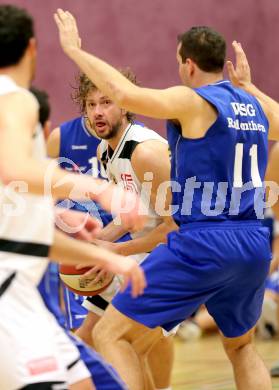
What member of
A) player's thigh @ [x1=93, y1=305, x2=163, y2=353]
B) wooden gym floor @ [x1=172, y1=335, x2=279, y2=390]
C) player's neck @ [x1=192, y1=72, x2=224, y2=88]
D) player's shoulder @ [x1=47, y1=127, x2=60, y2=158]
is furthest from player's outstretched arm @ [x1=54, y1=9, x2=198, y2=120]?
wooden gym floor @ [x1=172, y1=335, x2=279, y2=390]

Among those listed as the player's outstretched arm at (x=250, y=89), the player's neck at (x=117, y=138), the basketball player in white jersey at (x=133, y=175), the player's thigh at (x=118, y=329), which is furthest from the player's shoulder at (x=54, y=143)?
the player's thigh at (x=118, y=329)

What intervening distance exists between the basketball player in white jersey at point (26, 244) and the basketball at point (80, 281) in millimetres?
2229

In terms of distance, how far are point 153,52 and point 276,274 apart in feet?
10.1

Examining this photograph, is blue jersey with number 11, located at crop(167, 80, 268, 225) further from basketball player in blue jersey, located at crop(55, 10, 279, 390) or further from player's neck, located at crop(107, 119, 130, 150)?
player's neck, located at crop(107, 119, 130, 150)

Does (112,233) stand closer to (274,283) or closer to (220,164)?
(220,164)

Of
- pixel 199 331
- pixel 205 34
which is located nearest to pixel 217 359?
pixel 199 331

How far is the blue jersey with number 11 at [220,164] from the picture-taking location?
15.8 ft

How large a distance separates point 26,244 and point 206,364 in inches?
214

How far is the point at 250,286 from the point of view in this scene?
5.00 meters

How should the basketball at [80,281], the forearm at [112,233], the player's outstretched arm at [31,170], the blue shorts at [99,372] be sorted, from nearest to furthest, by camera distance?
1. the player's outstretched arm at [31,170]
2. the blue shorts at [99,372]
3. the basketball at [80,281]
4. the forearm at [112,233]

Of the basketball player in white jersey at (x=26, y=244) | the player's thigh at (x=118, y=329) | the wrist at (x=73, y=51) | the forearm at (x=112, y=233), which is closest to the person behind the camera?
the basketball player in white jersey at (x=26, y=244)

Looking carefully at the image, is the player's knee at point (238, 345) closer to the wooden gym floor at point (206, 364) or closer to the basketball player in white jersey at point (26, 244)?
the wooden gym floor at point (206, 364)

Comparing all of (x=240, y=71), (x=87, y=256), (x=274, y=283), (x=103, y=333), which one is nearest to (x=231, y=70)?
(x=240, y=71)

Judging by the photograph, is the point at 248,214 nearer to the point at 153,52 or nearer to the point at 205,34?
the point at 205,34
